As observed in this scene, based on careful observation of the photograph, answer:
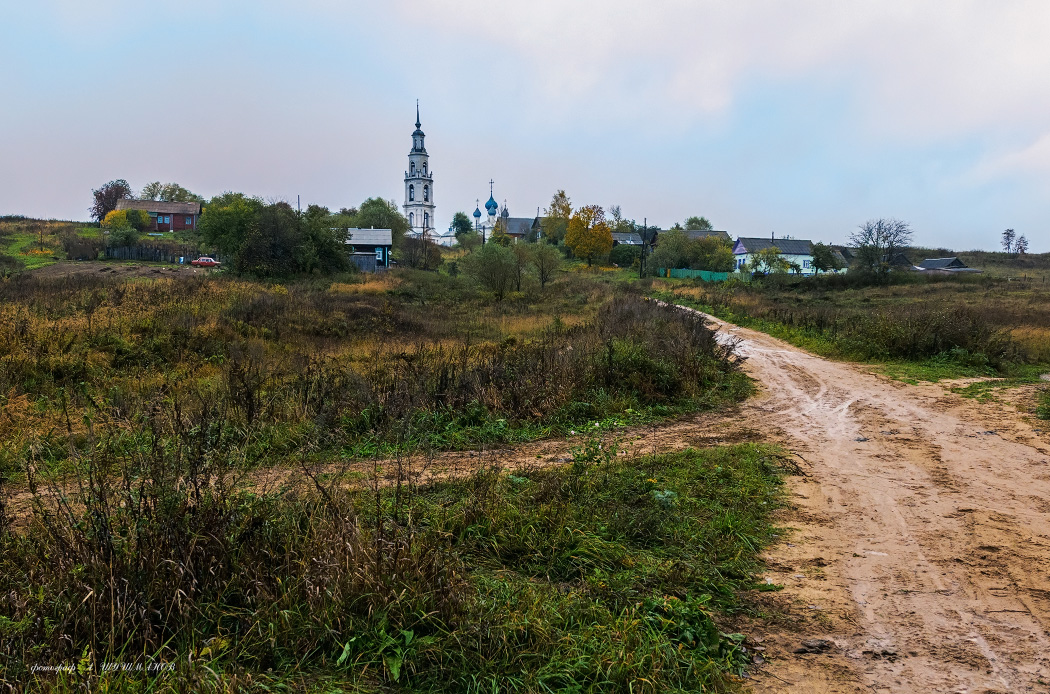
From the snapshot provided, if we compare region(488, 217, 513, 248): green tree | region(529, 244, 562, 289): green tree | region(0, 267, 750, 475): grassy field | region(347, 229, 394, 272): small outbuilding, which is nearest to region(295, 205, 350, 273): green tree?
region(347, 229, 394, 272): small outbuilding

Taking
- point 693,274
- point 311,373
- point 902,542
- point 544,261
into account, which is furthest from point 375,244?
point 902,542

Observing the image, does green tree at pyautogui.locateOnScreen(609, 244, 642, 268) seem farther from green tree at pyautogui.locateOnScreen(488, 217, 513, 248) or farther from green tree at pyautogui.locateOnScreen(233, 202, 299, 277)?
green tree at pyautogui.locateOnScreen(233, 202, 299, 277)

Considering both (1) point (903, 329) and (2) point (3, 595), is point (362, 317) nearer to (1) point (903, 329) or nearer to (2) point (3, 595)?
(1) point (903, 329)

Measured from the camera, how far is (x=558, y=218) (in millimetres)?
87375

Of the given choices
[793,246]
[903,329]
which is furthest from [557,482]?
[793,246]

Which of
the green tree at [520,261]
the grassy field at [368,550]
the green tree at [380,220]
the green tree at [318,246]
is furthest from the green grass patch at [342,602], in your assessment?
the green tree at [380,220]

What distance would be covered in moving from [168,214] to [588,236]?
50.2 meters

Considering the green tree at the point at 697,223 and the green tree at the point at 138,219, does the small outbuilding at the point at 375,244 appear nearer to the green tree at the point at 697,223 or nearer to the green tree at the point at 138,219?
the green tree at the point at 138,219

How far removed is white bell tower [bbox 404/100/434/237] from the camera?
335 feet

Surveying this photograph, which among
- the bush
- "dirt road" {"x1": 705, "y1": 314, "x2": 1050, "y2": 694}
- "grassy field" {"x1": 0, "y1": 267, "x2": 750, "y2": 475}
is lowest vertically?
"dirt road" {"x1": 705, "y1": 314, "x2": 1050, "y2": 694}

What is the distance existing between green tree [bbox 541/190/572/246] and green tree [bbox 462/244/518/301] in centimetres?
5077

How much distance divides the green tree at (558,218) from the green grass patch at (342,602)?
82999mm

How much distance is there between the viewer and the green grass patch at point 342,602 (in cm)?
344

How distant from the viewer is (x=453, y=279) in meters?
41.0
